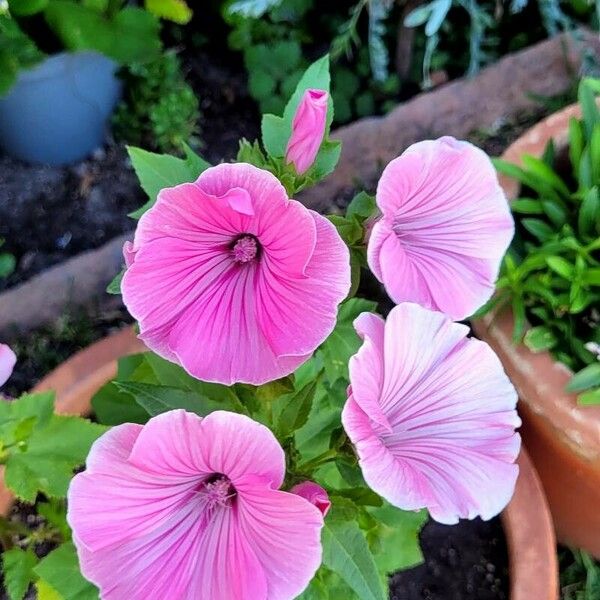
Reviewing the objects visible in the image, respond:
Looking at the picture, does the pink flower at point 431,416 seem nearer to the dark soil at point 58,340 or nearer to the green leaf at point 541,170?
the green leaf at point 541,170

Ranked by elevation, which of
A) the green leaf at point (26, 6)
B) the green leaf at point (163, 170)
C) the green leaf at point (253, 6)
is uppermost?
the green leaf at point (163, 170)

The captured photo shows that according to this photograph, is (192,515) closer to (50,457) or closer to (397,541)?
(50,457)

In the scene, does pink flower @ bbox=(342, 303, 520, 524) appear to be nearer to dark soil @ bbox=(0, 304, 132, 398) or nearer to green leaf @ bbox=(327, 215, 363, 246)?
green leaf @ bbox=(327, 215, 363, 246)

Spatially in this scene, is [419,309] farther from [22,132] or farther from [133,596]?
[22,132]

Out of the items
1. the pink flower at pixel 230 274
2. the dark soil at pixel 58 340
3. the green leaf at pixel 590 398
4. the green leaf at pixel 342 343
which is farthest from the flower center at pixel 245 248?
the dark soil at pixel 58 340

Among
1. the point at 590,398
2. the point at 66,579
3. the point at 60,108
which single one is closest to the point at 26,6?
the point at 60,108

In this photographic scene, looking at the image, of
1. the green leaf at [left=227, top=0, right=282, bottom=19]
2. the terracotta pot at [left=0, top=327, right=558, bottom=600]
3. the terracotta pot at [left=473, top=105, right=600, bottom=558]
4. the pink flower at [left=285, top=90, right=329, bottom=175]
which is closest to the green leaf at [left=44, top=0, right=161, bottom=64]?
the green leaf at [left=227, top=0, right=282, bottom=19]
